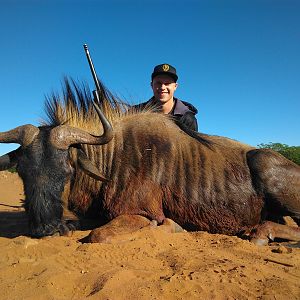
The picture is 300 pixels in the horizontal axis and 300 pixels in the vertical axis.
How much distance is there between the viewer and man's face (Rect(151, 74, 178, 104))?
671cm

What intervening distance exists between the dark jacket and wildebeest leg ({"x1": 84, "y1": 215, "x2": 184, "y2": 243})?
181 cm

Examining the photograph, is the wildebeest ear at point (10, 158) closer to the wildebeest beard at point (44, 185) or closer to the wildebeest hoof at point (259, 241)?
the wildebeest beard at point (44, 185)

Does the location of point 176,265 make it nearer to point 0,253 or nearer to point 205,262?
point 205,262

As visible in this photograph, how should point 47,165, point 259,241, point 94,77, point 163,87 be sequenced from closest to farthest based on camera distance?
point 47,165 → point 259,241 → point 94,77 → point 163,87

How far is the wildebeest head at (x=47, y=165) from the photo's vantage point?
399 centimetres

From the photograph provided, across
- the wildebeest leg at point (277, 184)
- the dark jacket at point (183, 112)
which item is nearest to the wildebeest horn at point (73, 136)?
the dark jacket at point (183, 112)

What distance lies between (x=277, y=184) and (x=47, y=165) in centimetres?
304

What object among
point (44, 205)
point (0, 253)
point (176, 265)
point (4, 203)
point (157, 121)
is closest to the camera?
point (176, 265)

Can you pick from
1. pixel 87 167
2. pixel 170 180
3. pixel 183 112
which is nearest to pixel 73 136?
pixel 87 167

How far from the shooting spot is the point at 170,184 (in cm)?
466

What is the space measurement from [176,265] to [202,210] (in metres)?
1.69

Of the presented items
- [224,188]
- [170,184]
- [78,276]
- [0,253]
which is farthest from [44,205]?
[224,188]

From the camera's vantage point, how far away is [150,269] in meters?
3.04

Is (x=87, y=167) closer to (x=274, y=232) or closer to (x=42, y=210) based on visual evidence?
(x=42, y=210)
